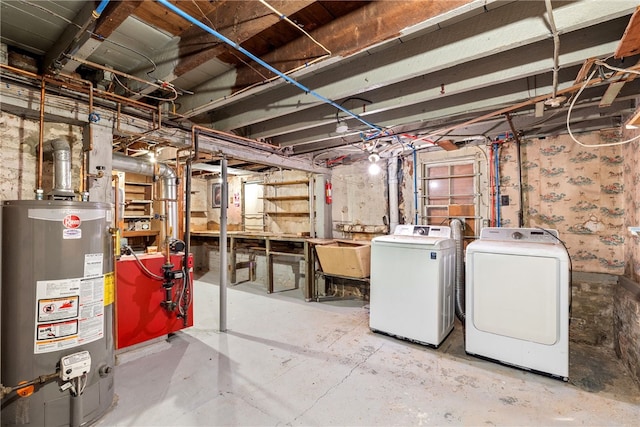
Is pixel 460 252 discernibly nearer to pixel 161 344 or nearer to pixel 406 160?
pixel 406 160

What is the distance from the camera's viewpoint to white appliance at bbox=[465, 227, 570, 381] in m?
2.26

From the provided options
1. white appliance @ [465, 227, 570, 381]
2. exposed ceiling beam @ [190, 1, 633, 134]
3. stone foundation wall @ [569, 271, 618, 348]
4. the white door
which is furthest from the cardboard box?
stone foundation wall @ [569, 271, 618, 348]

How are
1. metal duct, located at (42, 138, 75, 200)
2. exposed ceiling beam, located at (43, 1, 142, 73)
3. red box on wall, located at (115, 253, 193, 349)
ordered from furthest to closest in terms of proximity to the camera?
red box on wall, located at (115, 253, 193, 349) < metal duct, located at (42, 138, 75, 200) < exposed ceiling beam, located at (43, 1, 142, 73)

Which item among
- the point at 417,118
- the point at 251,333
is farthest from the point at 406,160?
the point at 251,333

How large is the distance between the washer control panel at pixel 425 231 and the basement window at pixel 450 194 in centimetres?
53

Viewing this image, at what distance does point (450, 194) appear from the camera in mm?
3799

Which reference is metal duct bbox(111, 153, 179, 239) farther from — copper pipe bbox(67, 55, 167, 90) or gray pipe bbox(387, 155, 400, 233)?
gray pipe bbox(387, 155, 400, 233)

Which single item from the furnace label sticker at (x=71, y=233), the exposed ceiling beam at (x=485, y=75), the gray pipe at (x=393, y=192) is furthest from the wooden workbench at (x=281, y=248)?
the furnace label sticker at (x=71, y=233)

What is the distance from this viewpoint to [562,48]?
5.78 ft

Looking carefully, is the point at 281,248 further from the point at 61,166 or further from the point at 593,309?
the point at 593,309

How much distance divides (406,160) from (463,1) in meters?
2.80

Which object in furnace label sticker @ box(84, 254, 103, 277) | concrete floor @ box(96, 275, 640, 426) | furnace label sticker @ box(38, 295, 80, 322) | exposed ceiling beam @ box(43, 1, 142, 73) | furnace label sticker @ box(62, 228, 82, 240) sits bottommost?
concrete floor @ box(96, 275, 640, 426)

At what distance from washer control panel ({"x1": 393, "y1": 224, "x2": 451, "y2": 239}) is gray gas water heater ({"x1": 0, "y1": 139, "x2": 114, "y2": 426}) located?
2.94 m

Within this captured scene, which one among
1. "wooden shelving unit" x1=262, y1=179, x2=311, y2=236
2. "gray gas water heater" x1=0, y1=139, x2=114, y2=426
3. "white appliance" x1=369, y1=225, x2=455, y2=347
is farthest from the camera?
"wooden shelving unit" x1=262, y1=179, x2=311, y2=236
